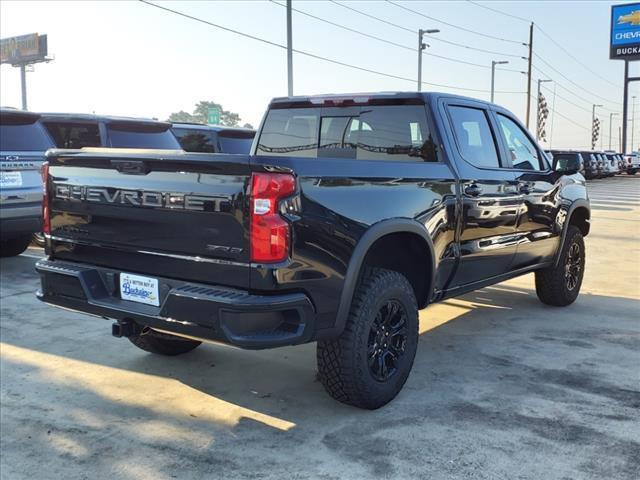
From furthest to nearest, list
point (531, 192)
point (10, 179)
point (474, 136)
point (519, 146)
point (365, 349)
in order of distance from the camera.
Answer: point (10, 179)
point (519, 146)
point (531, 192)
point (474, 136)
point (365, 349)

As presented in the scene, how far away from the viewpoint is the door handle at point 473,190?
4.36 metres

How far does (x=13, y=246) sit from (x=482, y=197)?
674 cm

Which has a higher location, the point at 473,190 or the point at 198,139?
the point at 198,139

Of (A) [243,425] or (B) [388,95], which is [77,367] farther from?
(B) [388,95]

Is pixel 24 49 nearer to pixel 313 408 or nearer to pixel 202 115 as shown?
pixel 202 115

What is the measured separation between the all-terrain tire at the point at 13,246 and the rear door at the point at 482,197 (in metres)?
6.48

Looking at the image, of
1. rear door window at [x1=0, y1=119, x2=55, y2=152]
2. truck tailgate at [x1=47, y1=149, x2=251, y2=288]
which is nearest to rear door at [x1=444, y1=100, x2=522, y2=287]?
truck tailgate at [x1=47, y1=149, x2=251, y2=288]

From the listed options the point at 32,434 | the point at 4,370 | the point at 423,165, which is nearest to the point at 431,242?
the point at 423,165

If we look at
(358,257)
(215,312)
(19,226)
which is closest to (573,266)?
(358,257)

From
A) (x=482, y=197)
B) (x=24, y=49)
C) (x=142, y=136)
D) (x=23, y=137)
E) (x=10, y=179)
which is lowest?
(x=482, y=197)

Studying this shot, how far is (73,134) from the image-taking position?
7863 millimetres

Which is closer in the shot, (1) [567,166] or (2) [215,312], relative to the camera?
(2) [215,312]

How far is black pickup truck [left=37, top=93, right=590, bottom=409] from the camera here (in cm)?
298

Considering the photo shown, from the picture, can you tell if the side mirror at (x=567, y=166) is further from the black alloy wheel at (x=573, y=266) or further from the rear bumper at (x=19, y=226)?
the rear bumper at (x=19, y=226)
